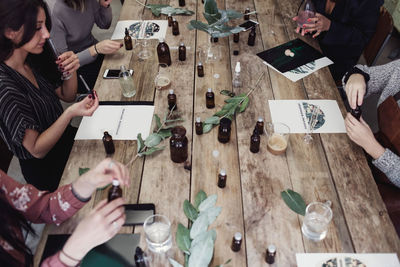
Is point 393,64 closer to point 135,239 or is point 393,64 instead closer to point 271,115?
point 271,115

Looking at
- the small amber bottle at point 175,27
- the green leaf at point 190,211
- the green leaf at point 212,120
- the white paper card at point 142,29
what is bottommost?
the green leaf at point 190,211

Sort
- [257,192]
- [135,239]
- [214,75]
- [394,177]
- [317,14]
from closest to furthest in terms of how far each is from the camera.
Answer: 1. [135,239]
2. [257,192]
3. [394,177]
4. [214,75]
5. [317,14]

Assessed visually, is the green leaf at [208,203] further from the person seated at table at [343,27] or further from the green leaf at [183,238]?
the person seated at table at [343,27]

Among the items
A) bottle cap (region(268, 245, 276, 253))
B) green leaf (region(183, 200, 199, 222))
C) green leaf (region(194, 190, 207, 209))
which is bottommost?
green leaf (region(194, 190, 207, 209))

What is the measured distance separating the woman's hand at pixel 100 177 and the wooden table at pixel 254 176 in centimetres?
11

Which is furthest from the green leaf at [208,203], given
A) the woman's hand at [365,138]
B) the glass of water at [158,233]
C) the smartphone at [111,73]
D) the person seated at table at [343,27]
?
the person seated at table at [343,27]

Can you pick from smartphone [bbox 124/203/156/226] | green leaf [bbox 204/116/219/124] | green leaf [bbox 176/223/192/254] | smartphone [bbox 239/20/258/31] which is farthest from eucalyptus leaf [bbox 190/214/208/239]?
smartphone [bbox 239/20/258/31]

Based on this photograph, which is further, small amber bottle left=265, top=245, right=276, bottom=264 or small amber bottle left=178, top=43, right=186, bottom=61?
small amber bottle left=178, top=43, right=186, bottom=61

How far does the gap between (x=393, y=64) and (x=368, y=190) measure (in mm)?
836

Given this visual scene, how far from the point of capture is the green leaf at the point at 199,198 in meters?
1.26

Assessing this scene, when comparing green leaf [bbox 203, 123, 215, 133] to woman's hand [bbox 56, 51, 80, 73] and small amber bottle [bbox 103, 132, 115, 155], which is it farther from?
woman's hand [bbox 56, 51, 80, 73]

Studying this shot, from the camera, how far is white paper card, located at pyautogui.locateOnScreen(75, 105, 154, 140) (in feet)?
5.11

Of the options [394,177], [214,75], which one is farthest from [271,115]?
[394,177]

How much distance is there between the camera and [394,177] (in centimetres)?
144
